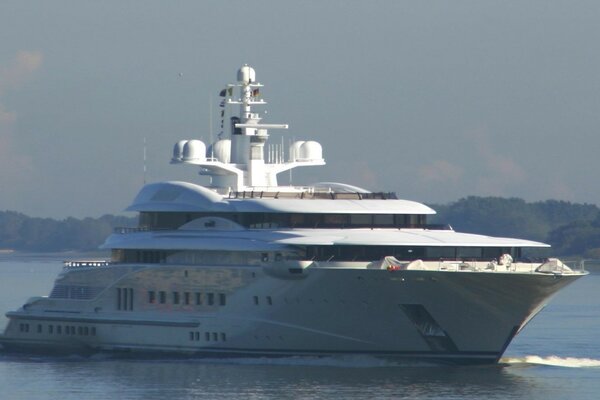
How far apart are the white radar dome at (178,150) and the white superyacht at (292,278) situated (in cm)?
59

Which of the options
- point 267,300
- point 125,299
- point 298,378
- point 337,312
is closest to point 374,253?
point 337,312

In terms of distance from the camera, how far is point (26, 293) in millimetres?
102812

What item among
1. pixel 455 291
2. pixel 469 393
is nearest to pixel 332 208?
pixel 455 291

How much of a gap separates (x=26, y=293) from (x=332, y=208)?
51.2 meters

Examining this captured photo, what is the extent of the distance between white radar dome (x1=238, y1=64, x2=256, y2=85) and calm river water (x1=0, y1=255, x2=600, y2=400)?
10.7m

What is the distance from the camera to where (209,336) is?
181ft

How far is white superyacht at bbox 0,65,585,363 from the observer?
52219mm

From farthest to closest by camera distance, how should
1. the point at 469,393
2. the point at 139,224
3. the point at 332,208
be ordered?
1. the point at 139,224
2. the point at 332,208
3. the point at 469,393

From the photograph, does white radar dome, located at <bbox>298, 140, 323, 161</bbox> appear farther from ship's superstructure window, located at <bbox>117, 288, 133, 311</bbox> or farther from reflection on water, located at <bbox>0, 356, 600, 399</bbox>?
reflection on water, located at <bbox>0, 356, 600, 399</bbox>

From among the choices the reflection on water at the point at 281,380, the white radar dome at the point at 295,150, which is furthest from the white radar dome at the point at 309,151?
the reflection on water at the point at 281,380

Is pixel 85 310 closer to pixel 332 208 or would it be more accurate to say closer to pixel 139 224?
pixel 139 224

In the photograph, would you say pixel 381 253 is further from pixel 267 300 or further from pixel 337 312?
pixel 267 300

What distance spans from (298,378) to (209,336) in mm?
4854

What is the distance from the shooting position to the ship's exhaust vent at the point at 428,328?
5228 centimetres
